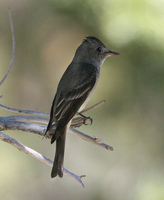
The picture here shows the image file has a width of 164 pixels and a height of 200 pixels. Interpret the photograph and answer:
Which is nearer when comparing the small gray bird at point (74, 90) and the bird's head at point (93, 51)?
the small gray bird at point (74, 90)

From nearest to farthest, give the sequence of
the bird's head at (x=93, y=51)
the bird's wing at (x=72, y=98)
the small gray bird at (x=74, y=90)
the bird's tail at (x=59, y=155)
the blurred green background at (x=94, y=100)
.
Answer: the bird's tail at (x=59, y=155) < the small gray bird at (x=74, y=90) < the bird's wing at (x=72, y=98) < the bird's head at (x=93, y=51) < the blurred green background at (x=94, y=100)

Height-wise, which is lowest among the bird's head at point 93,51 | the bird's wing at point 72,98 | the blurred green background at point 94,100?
the blurred green background at point 94,100

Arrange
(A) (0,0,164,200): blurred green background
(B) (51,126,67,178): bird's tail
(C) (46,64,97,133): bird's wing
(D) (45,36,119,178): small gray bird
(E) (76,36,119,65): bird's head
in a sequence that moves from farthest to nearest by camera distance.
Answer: (A) (0,0,164,200): blurred green background, (E) (76,36,119,65): bird's head, (C) (46,64,97,133): bird's wing, (D) (45,36,119,178): small gray bird, (B) (51,126,67,178): bird's tail

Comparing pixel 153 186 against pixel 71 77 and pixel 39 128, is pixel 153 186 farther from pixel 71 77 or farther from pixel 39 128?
pixel 39 128

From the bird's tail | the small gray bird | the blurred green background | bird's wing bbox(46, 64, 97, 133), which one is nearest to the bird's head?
the small gray bird

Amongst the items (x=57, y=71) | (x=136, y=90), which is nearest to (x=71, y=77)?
(x=136, y=90)

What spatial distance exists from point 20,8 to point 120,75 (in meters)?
1.78

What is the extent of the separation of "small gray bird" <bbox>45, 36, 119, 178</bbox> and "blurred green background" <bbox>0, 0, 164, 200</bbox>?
3.02 ft

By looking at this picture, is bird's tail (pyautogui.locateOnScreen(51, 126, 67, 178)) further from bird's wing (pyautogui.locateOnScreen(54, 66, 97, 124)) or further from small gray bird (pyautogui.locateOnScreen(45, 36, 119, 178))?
bird's wing (pyautogui.locateOnScreen(54, 66, 97, 124))

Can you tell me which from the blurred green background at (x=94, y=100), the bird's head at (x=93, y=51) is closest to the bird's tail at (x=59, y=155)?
the bird's head at (x=93, y=51)

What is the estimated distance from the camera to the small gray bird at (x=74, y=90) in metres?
2.68

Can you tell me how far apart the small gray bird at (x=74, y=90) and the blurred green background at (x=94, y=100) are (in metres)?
0.92

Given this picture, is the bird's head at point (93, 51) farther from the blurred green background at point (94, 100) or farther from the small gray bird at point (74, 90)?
the blurred green background at point (94, 100)

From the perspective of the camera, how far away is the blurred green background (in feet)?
15.6
